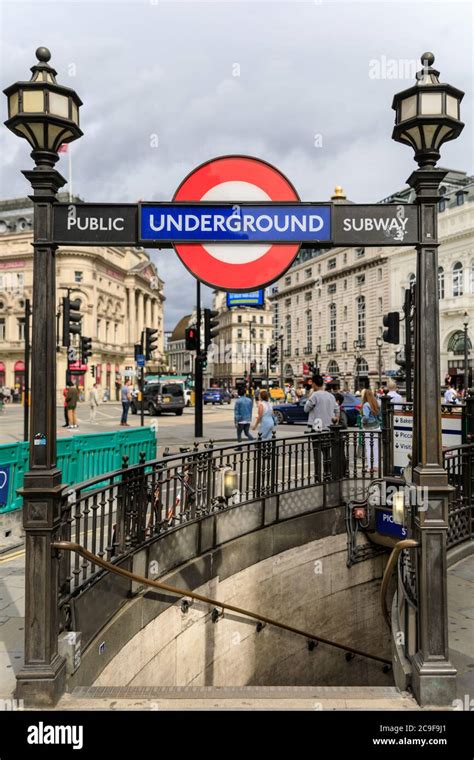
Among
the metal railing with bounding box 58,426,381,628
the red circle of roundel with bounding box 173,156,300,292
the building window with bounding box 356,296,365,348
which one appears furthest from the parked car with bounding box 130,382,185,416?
the building window with bounding box 356,296,365,348

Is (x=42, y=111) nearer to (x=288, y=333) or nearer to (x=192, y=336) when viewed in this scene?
(x=192, y=336)

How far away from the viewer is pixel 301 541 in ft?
27.3

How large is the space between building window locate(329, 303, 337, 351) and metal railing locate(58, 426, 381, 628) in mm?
72869

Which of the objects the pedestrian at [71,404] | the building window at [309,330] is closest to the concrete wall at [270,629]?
the pedestrian at [71,404]

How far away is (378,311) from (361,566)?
65071 millimetres

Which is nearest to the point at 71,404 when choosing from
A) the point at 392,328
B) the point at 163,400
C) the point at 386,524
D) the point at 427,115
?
the point at 163,400

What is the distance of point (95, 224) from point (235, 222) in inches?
37.8

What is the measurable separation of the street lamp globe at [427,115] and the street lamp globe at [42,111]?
2.21 m

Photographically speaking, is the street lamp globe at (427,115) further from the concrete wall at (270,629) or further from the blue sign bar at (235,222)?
the concrete wall at (270,629)

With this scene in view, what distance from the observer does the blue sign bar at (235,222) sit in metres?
3.72
